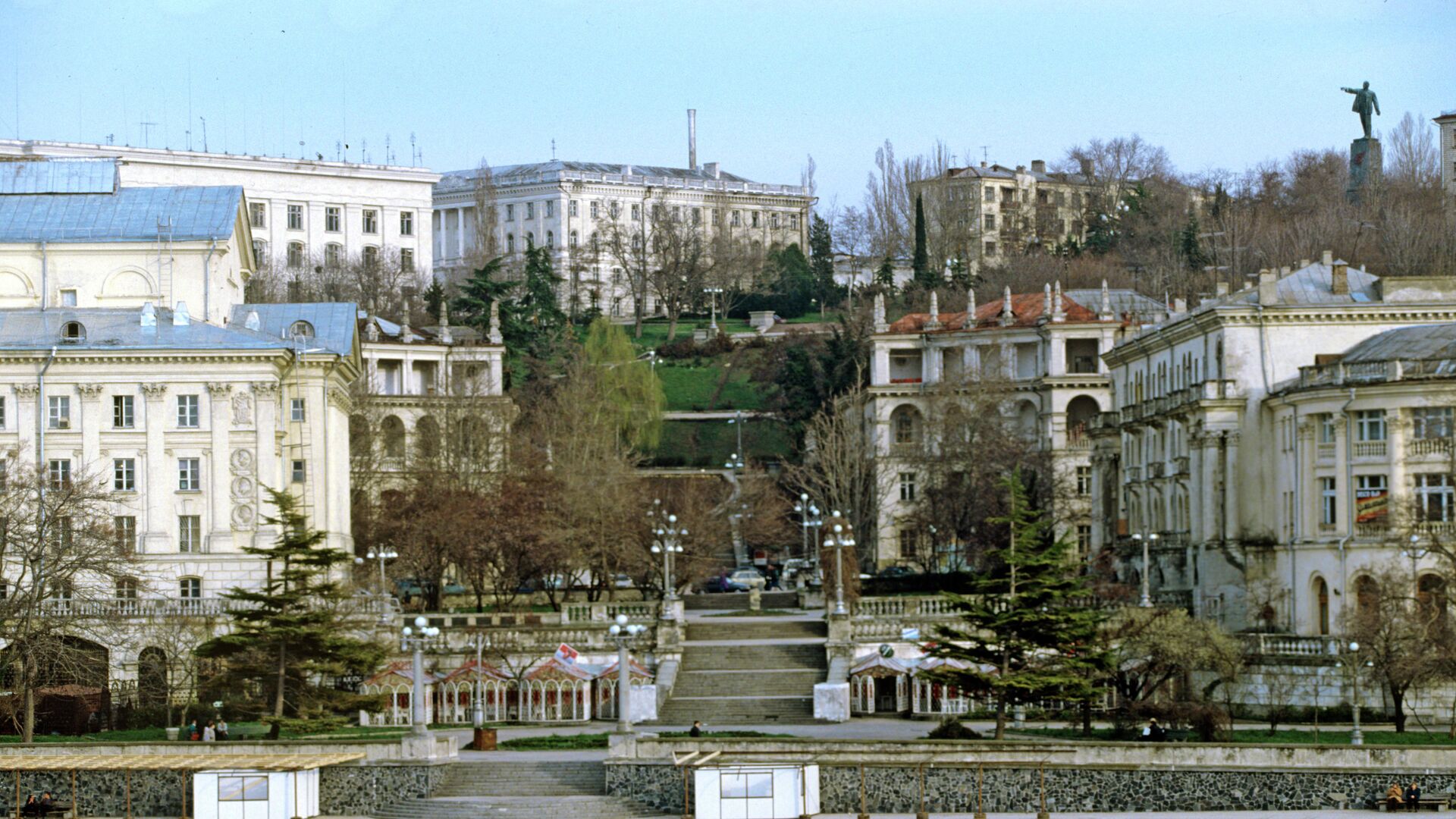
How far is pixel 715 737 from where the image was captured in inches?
2099

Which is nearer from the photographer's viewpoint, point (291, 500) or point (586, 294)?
→ point (291, 500)

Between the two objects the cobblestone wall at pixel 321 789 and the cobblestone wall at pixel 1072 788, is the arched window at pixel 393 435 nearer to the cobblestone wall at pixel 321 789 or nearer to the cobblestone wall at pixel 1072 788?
Answer: the cobblestone wall at pixel 321 789

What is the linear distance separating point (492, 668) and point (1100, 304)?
52.2 meters

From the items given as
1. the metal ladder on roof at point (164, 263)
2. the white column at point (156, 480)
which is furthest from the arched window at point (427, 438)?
the white column at point (156, 480)

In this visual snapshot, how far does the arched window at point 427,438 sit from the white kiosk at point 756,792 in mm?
49893

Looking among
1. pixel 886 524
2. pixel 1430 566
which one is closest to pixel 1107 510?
pixel 886 524

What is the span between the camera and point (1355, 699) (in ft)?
197

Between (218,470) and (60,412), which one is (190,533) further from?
(60,412)

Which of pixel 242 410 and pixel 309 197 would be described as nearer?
pixel 242 410

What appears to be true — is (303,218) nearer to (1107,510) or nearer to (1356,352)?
(1107,510)

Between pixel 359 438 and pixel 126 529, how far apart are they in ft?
80.7

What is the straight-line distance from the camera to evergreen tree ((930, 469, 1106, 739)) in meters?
57.2

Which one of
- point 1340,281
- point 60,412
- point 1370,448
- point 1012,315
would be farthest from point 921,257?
point 60,412

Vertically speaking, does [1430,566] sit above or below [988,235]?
below
